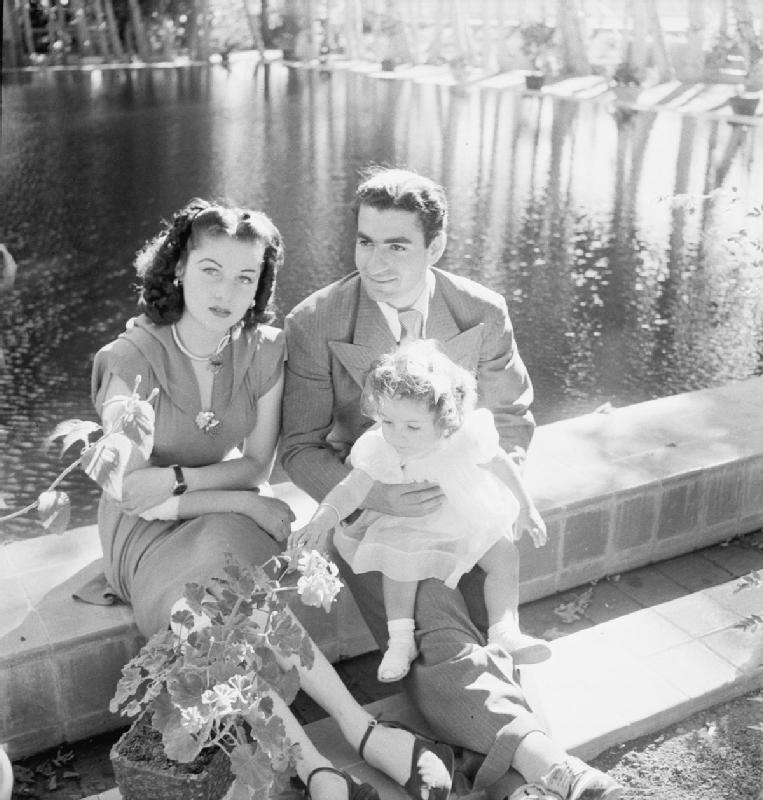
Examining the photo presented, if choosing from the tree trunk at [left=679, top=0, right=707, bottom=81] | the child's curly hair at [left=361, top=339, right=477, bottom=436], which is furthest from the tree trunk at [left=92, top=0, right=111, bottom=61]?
the child's curly hair at [left=361, top=339, right=477, bottom=436]

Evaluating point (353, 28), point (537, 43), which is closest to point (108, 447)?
point (537, 43)

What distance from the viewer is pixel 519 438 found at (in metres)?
3.01

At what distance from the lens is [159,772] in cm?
209

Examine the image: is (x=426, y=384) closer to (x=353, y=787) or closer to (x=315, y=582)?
(x=315, y=582)

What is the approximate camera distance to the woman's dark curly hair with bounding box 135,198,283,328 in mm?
2664

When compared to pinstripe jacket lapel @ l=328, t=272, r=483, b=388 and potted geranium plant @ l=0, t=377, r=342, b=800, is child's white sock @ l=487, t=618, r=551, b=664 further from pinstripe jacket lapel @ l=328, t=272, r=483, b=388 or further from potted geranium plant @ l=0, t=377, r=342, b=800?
pinstripe jacket lapel @ l=328, t=272, r=483, b=388

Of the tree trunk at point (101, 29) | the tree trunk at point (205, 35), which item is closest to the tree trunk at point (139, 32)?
the tree trunk at point (101, 29)

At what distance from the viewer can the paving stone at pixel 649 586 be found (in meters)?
3.29

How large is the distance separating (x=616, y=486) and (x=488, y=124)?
15.3m

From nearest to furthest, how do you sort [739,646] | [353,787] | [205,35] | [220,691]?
[220,691] < [353,787] < [739,646] < [205,35]

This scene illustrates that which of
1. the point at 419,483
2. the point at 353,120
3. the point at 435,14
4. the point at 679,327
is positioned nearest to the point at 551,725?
the point at 419,483

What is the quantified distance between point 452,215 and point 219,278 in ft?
27.8

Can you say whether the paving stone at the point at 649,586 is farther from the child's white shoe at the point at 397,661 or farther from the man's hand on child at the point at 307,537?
the man's hand on child at the point at 307,537

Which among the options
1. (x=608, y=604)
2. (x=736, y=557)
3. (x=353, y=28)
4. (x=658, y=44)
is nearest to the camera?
(x=608, y=604)
